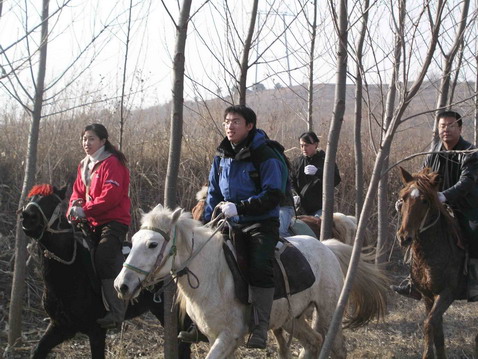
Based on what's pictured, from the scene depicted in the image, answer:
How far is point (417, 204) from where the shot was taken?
235 inches

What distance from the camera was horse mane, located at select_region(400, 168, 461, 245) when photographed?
606 cm

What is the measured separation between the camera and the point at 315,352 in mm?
5711

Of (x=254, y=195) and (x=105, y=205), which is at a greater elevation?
(x=254, y=195)

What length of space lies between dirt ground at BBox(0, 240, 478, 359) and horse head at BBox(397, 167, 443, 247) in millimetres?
1408

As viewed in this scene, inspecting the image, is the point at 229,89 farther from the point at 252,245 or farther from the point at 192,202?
the point at 252,245

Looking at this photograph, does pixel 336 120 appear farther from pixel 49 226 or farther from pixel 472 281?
pixel 49 226

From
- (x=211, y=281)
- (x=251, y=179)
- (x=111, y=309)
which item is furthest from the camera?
(x=111, y=309)

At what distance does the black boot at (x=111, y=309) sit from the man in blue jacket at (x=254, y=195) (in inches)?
60.7

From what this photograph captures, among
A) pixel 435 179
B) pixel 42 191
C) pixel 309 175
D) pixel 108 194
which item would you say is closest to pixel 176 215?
pixel 108 194

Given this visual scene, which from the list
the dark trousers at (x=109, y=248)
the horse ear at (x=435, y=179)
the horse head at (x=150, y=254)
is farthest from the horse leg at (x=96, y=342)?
the horse ear at (x=435, y=179)

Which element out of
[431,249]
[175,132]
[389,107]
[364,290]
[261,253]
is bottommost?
[364,290]

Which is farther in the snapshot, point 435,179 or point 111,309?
point 435,179

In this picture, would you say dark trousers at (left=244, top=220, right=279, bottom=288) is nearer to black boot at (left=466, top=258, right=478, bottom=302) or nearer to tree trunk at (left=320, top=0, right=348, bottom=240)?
tree trunk at (left=320, top=0, right=348, bottom=240)

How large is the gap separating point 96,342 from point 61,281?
2.17ft
